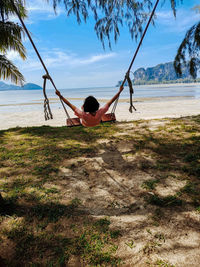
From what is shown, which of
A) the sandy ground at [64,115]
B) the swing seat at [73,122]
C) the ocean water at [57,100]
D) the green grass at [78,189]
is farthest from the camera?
the ocean water at [57,100]

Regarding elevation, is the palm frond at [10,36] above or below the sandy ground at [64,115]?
above

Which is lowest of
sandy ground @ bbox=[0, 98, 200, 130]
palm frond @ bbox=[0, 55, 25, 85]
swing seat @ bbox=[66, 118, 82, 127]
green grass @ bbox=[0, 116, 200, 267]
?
green grass @ bbox=[0, 116, 200, 267]

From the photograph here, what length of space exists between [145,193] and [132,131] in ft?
9.86

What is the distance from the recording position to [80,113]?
3.67 metres

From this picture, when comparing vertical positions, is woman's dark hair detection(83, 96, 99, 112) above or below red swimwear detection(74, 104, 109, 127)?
above

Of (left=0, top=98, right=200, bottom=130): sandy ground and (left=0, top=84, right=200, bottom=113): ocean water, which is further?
(left=0, top=84, right=200, bottom=113): ocean water

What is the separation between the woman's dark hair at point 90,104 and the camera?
140 inches

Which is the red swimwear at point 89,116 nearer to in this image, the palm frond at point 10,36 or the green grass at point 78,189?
the green grass at point 78,189

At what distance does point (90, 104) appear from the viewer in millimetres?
3582

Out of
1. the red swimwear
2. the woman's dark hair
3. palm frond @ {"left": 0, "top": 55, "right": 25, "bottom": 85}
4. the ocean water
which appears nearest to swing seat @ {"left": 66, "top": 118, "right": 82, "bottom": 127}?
the red swimwear

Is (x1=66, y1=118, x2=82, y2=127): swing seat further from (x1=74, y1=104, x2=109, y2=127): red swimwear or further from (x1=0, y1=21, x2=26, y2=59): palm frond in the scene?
(x1=0, y1=21, x2=26, y2=59): palm frond

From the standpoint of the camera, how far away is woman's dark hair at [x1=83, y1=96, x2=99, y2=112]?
3.57m

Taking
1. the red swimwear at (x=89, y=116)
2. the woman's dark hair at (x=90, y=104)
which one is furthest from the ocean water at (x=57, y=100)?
the woman's dark hair at (x=90, y=104)

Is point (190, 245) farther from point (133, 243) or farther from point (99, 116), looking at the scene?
point (99, 116)
